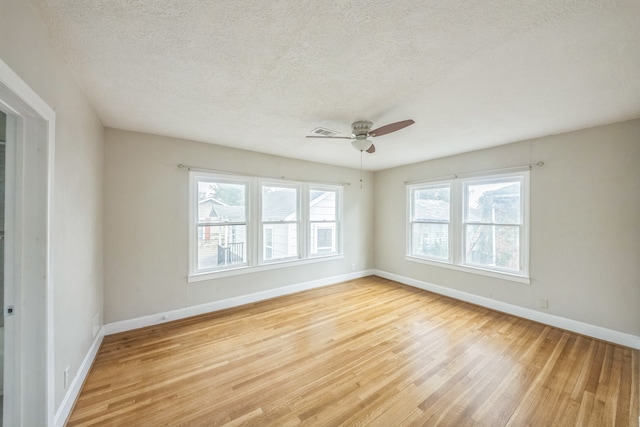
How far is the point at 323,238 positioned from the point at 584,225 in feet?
12.6

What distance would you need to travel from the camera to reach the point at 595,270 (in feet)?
9.64

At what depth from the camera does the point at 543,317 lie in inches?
130

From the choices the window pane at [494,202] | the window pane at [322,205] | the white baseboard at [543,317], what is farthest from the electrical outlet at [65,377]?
the window pane at [494,202]

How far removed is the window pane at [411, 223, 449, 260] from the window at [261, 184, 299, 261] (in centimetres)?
247

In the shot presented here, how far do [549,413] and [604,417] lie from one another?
1.22ft

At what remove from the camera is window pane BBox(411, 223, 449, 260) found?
453cm

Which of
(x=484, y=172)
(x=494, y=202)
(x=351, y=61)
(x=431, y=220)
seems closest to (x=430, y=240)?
(x=431, y=220)

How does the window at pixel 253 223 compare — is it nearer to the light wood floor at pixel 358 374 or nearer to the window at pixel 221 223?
the window at pixel 221 223

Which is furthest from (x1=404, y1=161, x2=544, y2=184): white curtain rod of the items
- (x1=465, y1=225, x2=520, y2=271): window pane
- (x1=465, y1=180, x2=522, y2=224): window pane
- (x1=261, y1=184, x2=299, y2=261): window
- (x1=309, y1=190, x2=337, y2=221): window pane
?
(x1=261, y1=184, x2=299, y2=261): window

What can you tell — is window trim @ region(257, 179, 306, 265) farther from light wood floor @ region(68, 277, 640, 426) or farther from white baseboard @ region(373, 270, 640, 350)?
white baseboard @ region(373, 270, 640, 350)

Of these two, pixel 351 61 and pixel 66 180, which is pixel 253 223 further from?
pixel 351 61

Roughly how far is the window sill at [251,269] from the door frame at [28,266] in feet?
6.71

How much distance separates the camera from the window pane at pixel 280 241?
4246 mm

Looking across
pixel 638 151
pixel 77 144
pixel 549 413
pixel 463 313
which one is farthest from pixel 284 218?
pixel 638 151
